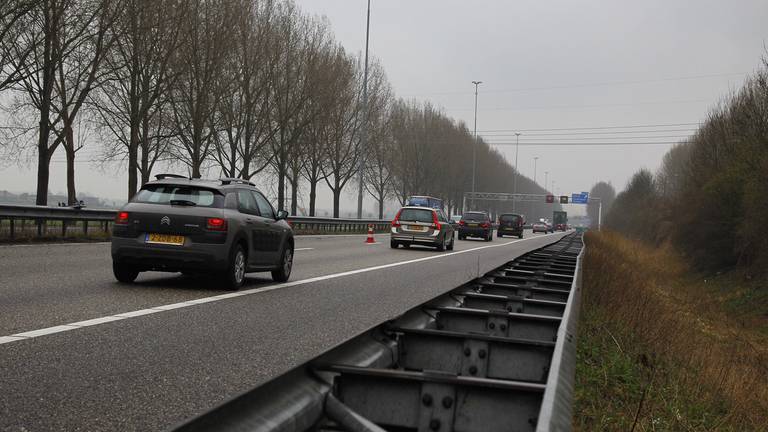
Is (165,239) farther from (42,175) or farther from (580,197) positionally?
(580,197)

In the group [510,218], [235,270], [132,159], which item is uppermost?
[132,159]

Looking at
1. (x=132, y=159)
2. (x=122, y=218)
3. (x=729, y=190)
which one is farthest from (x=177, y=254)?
(x=132, y=159)

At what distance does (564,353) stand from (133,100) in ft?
98.1

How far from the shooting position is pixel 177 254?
33.4 ft

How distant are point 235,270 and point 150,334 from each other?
3781 millimetres

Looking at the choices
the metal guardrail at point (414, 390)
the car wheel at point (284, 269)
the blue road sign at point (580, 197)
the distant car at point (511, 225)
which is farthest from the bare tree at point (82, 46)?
the blue road sign at point (580, 197)

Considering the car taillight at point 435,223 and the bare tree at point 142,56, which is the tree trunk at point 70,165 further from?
the car taillight at point 435,223

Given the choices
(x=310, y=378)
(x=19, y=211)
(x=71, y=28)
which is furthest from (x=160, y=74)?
(x=310, y=378)

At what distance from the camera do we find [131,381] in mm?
4973

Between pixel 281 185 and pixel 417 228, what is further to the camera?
pixel 281 185

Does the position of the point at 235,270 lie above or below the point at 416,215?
below

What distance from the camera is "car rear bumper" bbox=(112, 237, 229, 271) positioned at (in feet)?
33.4

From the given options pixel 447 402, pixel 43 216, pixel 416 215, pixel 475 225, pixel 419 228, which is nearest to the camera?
pixel 447 402

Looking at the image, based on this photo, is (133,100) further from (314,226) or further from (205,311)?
(205,311)
